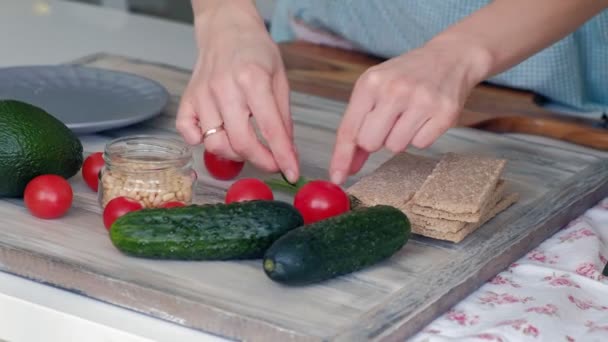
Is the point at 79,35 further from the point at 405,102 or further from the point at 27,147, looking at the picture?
the point at 405,102

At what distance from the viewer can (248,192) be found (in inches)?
56.7

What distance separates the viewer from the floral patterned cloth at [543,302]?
124cm

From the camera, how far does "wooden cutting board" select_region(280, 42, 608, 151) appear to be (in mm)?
1953

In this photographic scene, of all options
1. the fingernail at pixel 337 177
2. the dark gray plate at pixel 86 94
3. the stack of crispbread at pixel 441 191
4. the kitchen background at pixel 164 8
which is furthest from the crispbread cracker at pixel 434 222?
the kitchen background at pixel 164 8

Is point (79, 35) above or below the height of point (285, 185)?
below

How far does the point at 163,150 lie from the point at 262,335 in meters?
0.43

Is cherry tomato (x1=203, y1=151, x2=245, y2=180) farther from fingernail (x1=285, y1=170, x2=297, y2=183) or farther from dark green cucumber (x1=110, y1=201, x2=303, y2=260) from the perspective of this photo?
dark green cucumber (x1=110, y1=201, x2=303, y2=260)

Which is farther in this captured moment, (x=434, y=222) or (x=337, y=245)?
(x=434, y=222)

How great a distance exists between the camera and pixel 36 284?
1310mm

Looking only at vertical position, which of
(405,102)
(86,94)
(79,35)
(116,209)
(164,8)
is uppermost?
(405,102)

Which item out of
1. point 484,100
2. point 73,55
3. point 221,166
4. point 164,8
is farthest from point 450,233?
point 164,8

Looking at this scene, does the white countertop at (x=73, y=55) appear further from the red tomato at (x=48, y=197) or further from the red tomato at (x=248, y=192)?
the red tomato at (x=248, y=192)

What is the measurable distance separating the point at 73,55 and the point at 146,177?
134 cm

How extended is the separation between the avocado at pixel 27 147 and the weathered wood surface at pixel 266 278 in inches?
1.6
